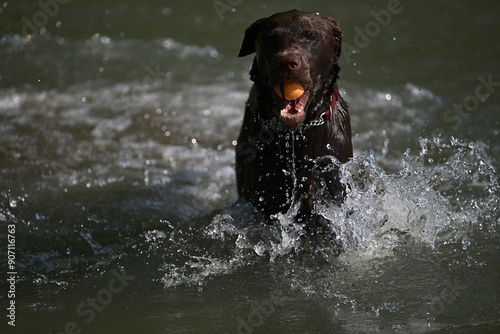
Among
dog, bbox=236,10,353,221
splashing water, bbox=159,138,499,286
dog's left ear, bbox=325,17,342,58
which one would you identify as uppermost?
dog's left ear, bbox=325,17,342,58

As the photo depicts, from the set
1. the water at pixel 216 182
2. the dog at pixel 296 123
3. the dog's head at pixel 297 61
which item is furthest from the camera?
the dog at pixel 296 123

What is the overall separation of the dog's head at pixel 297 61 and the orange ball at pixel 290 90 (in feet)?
0.09

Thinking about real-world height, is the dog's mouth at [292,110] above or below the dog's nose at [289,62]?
below

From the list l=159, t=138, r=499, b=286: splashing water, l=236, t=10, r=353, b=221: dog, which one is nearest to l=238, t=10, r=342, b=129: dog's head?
l=236, t=10, r=353, b=221: dog

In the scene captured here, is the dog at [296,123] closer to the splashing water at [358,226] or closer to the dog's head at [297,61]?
the dog's head at [297,61]

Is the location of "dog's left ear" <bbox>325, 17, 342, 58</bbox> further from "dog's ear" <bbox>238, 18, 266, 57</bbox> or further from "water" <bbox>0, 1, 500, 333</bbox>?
"water" <bbox>0, 1, 500, 333</bbox>

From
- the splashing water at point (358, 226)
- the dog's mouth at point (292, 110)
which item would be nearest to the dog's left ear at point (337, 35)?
the dog's mouth at point (292, 110)

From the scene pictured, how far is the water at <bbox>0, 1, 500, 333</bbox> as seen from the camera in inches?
167

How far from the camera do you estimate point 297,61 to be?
429 centimetres

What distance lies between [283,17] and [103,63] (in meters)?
5.92

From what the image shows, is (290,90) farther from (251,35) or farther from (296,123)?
(251,35)

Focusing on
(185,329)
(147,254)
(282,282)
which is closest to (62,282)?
(147,254)

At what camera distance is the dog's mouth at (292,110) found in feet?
14.3

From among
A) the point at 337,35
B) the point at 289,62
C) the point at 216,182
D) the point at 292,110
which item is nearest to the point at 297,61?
the point at 289,62
